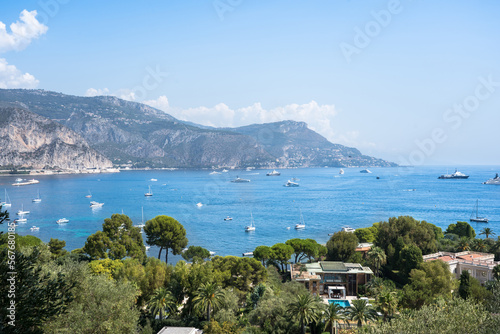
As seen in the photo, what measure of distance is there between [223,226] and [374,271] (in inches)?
1456

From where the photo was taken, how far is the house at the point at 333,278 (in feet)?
93.9

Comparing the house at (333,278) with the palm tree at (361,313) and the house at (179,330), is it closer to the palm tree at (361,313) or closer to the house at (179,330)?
the palm tree at (361,313)

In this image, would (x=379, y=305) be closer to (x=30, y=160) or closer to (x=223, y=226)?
(x=223, y=226)

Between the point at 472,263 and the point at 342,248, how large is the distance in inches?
429

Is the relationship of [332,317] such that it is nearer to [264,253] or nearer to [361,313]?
[361,313]

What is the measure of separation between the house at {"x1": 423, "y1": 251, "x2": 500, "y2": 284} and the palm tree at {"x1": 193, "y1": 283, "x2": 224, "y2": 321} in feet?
67.4

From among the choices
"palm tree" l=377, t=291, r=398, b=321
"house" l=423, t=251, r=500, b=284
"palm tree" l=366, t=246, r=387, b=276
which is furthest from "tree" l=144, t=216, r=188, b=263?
"house" l=423, t=251, r=500, b=284

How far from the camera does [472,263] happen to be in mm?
28891

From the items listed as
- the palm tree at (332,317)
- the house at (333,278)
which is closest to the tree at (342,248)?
the house at (333,278)

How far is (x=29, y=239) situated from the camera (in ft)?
98.9

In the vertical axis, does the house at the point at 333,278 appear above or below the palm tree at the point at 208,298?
below

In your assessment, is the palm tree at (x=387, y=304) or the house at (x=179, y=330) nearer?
the house at (x=179, y=330)

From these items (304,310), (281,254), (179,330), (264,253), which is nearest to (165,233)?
(264,253)

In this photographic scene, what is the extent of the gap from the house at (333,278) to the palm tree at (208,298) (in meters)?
9.70
